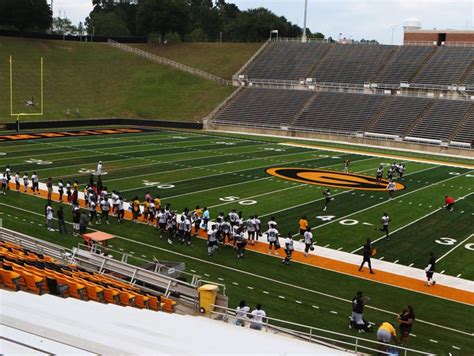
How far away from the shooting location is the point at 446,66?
55750mm

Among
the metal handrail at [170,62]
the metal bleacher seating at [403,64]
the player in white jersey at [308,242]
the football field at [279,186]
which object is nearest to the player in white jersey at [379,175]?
the football field at [279,186]

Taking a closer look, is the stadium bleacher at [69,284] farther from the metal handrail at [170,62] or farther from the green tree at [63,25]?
the green tree at [63,25]

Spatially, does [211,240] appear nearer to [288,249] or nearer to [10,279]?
[288,249]

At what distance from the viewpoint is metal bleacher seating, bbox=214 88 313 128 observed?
52719 mm

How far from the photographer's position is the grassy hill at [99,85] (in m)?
53.5

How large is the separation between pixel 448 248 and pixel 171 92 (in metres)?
43.7

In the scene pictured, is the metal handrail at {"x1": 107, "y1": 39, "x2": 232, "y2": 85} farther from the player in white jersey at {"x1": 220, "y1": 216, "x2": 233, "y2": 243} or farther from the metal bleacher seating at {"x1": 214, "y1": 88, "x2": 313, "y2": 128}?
the player in white jersey at {"x1": 220, "y1": 216, "x2": 233, "y2": 243}

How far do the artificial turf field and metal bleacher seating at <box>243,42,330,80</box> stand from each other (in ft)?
69.2

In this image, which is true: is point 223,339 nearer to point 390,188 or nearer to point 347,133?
point 390,188

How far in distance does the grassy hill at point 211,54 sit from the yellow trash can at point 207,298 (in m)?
53.6

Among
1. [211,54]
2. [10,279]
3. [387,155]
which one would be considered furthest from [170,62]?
[10,279]

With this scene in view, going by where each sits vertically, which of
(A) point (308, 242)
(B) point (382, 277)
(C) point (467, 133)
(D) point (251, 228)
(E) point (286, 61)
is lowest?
(B) point (382, 277)

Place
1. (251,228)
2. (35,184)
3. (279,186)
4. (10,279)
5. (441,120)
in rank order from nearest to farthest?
(10,279) → (251,228) → (35,184) → (279,186) → (441,120)

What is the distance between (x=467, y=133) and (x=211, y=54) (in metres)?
33.6
